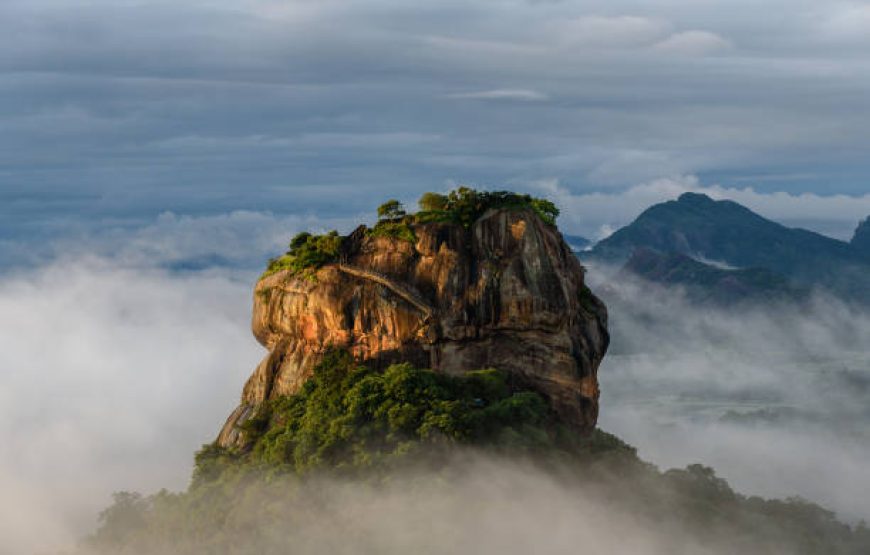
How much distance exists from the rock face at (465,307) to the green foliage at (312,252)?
71 centimetres

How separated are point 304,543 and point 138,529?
1605cm

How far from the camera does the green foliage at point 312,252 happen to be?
229 ft

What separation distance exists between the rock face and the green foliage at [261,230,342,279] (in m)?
0.71

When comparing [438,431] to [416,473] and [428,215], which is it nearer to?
[416,473]

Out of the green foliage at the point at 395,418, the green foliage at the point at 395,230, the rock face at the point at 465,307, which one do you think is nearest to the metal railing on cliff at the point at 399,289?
the rock face at the point at 465,307

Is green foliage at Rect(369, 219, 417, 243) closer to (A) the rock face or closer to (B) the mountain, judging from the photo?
(B) the mountain

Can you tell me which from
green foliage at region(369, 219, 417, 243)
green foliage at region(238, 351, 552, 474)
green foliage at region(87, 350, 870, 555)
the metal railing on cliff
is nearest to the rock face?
the metal railing on cliff

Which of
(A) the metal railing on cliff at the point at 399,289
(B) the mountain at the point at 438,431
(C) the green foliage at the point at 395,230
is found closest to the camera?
(B) the mountain at the point at 438,431

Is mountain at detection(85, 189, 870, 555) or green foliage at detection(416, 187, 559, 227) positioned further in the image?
green foliage at detection(416, 187, 559, 227)

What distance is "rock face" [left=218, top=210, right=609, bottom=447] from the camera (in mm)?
67562

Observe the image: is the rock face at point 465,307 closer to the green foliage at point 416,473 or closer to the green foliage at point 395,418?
the green foliage at point 416,473

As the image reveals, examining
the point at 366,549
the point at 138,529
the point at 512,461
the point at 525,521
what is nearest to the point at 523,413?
the point at 512,461

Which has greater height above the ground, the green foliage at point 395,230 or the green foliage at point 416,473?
the green foliage at point 395,230

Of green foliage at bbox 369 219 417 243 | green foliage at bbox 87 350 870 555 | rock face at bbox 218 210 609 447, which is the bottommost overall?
green foliage at bbox 87 350 870 555
